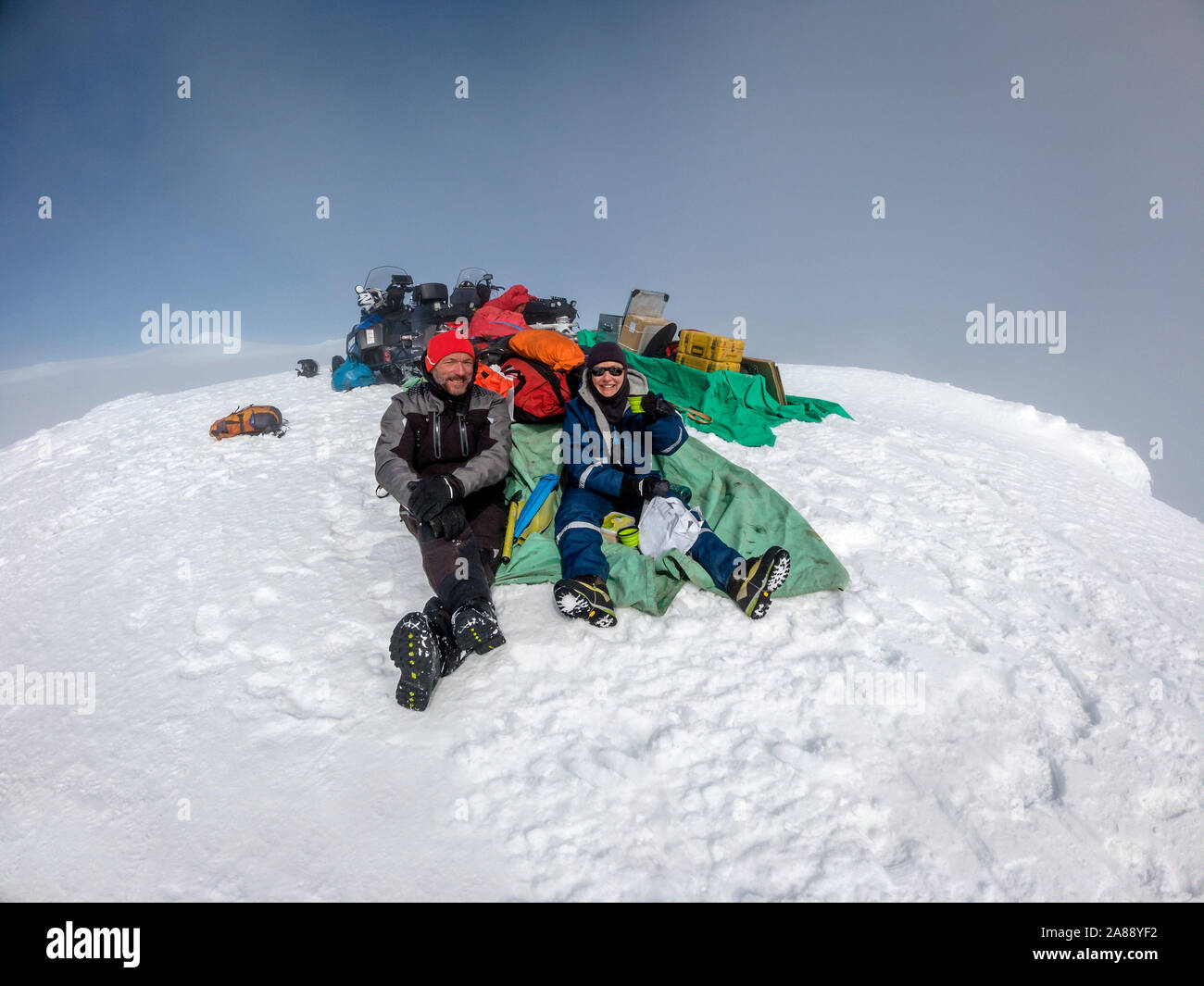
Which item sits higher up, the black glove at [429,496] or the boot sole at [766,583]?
the black glove at [429,496]

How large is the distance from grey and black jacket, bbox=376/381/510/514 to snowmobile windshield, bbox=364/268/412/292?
961 centimetres

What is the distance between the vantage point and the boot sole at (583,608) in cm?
316

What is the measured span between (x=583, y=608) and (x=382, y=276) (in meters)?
12.0

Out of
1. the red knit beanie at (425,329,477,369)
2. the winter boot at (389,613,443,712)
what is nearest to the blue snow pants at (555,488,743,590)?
the winter boot at (389,613,443,712)

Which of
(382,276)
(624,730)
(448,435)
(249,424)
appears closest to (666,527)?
(624,730)

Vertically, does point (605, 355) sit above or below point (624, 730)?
above

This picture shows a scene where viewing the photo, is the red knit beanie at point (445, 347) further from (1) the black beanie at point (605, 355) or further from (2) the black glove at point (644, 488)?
(2) the black glove at point (644, 488)

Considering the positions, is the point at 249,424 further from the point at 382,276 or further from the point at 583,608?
the point at 583,608

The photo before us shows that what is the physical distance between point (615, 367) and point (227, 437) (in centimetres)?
723

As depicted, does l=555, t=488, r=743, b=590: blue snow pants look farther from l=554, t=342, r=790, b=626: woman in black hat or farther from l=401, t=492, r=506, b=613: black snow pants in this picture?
l=401, t=492, r=506, b=613: black snow pants

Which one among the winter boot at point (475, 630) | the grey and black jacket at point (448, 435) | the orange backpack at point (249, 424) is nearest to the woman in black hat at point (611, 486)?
the winter boot at point (475, 630)

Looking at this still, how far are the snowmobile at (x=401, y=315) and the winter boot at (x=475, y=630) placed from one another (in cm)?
826

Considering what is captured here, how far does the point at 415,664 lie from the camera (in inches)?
106

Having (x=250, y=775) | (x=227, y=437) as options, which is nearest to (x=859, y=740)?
(x=250, y=775)
